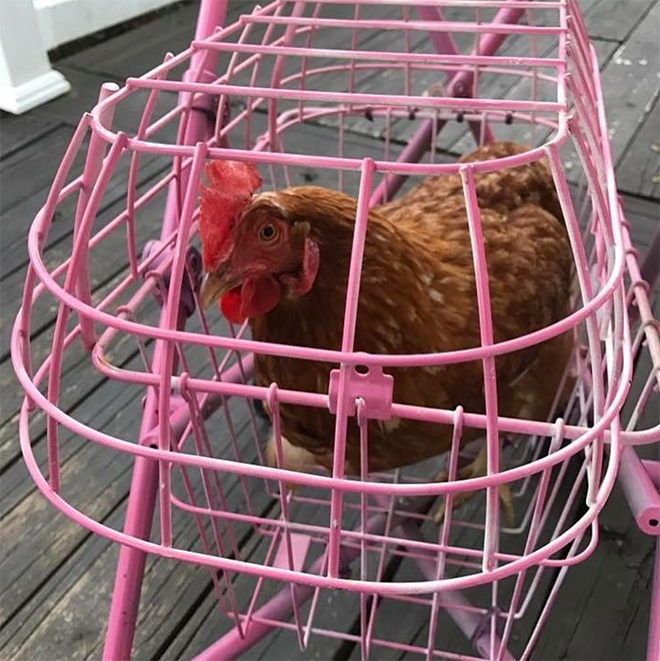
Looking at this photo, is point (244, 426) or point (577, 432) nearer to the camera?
point (577, 432)

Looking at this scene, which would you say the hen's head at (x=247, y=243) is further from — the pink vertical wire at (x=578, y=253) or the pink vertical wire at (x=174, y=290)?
the pink vertical wire at (x=578, y=253)

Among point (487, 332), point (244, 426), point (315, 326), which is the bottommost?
point (244, 426)

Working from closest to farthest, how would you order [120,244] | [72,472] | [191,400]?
[191,400]
[72,472]
[120,244]

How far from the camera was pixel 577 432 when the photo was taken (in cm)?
44

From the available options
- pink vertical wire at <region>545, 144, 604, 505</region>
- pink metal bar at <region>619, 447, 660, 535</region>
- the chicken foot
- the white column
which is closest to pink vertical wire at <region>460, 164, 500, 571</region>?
pink vertical wire at <region>545, 144, 604, 505</region>

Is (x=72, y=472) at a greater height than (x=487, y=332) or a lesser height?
lesser

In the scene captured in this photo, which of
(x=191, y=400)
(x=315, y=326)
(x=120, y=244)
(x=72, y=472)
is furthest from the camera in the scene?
(x=120, y=244)

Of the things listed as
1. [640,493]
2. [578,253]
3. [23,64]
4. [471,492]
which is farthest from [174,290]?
[23,64]

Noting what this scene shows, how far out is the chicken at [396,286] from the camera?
0.54 metres

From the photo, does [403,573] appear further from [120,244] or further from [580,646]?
[120,244]

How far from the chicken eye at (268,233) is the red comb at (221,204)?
2 centimetres

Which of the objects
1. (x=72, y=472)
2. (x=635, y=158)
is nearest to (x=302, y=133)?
(x=635, y=158)

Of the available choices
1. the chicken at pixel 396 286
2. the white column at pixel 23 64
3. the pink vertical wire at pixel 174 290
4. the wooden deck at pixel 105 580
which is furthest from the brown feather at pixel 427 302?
the white column at pixel 23 64

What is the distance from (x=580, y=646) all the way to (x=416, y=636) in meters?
0.17
